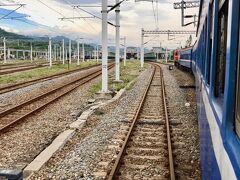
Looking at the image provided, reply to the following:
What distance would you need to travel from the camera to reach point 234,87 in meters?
2.12

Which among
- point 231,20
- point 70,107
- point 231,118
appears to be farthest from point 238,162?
point 70,107

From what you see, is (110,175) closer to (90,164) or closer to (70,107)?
(90,164)

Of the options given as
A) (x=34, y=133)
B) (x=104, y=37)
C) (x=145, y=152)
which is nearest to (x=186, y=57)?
(x=104, y=37)

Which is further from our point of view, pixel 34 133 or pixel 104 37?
pixel 104 37

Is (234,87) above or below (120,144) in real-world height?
above

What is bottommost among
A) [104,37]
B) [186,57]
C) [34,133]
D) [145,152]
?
[34,133]

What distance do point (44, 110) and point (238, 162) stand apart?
461 inches

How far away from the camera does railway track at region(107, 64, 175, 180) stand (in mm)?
6078

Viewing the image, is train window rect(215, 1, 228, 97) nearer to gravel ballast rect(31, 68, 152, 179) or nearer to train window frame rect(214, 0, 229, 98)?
train window frame rect(214, 0, 229, 98)

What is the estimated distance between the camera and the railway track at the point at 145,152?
608cm

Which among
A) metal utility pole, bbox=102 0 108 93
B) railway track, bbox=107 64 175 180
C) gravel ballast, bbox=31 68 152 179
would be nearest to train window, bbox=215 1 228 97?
railway track, bbox=107 64 175 180

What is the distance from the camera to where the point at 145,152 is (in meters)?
7.30

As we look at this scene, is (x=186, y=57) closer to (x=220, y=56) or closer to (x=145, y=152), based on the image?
(x=145, y=152)

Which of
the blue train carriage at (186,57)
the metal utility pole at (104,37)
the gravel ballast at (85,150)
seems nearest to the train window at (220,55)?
the gravel ballast at (85,150)
